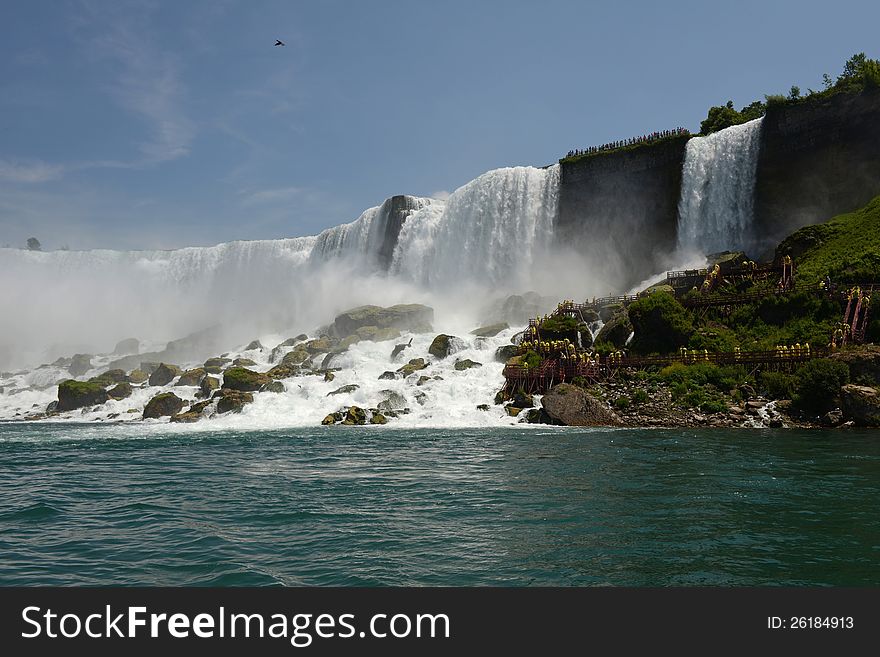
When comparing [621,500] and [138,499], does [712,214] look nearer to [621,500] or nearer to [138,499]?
[621,500]

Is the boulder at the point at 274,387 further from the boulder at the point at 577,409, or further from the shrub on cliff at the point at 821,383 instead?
the shrub on cliff at the point at 821,383

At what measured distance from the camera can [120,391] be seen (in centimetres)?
4362

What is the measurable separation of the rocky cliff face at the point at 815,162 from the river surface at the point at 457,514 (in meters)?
26.2

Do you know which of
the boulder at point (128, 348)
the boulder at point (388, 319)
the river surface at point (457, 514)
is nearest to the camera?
the river surface at point (457, 514)

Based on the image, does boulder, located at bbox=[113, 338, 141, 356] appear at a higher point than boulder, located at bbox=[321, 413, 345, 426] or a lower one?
higher

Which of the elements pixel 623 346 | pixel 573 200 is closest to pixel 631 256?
pixel 573 200

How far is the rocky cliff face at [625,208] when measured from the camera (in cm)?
5188

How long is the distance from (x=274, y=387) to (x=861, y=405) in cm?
2777

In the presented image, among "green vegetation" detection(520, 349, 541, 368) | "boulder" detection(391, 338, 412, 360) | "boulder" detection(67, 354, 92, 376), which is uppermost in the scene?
"boulder" detection(391, 338, 412, 360)

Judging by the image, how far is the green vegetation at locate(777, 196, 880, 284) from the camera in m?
32.9

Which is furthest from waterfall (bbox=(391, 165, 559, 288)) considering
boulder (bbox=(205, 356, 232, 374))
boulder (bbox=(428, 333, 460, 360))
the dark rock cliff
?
boulder (bbox=(205, 356, 232, 374))

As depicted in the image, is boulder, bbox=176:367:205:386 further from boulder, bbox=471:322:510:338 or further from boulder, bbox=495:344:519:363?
boulder, bbox=495:344:519:363

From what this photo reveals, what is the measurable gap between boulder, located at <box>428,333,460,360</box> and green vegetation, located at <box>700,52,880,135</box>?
26.7m

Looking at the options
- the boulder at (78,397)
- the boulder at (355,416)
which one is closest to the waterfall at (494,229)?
the boulder at (355,416)
